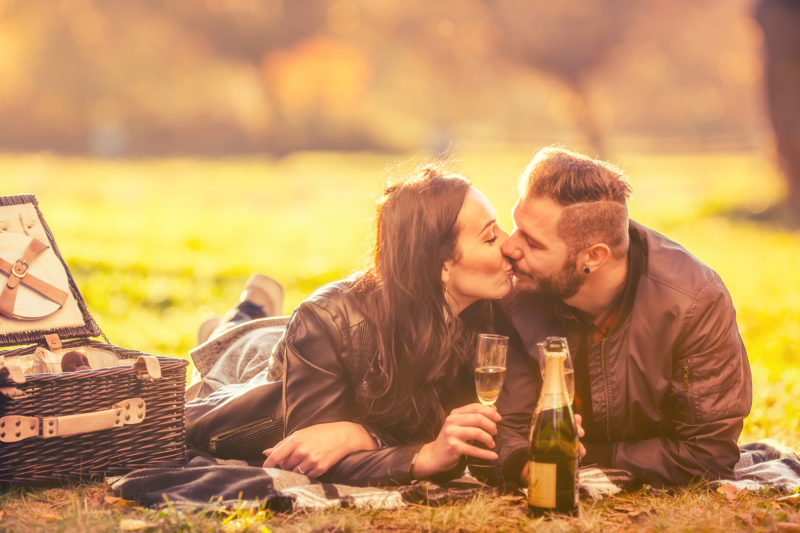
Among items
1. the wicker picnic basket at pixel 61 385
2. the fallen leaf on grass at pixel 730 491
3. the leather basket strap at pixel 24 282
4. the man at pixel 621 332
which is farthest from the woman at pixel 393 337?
the leather basket strap at pixel 24 282

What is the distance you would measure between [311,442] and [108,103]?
33.1 meters

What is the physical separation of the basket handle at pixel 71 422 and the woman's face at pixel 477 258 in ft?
4.96

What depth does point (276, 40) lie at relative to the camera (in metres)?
33.6

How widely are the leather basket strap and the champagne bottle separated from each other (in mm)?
2523

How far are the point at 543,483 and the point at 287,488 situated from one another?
1.07 metres

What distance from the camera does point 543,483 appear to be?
3.47 meters

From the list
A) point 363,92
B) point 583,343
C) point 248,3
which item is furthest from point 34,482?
point 363,92

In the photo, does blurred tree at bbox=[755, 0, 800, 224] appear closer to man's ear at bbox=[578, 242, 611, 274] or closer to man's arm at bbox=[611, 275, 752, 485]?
man's arm at bbox=[611, 275, 752, 485]

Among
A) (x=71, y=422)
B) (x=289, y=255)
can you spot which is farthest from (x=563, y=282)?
(x=289, y=255)

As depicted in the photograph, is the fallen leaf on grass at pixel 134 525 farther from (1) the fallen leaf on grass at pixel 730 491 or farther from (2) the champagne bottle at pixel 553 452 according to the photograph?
(1) the fallen leaf on grass at pixel 730 491

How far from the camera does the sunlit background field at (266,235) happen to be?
7727mm

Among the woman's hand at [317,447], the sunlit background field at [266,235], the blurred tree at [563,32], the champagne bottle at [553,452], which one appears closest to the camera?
the champagne bottle at [553,452]

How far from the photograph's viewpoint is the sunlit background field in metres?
7.73

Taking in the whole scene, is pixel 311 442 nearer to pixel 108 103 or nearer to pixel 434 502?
pixel 434 502
